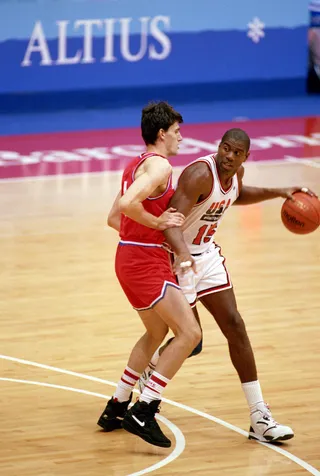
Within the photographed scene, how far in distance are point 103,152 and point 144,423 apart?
30.0 ft

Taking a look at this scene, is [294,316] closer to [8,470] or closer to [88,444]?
[88,444]

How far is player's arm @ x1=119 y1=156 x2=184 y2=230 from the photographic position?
580cm

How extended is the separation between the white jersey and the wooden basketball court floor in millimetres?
A: 1056

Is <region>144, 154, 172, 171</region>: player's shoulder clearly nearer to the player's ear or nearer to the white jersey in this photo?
the player's ear

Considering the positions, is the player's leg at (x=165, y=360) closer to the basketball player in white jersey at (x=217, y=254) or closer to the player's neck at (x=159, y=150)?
the basketball player in white jersey at (x=217, y=254)

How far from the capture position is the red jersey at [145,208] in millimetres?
6055

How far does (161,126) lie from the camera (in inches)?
237

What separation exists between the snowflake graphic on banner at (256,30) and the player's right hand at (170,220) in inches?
489

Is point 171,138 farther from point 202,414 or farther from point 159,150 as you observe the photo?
point 202,414

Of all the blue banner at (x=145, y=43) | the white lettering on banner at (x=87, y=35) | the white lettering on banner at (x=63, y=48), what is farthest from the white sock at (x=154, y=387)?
the white lettering on banner at (x=87, y=35)

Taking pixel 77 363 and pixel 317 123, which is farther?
pixel 317 123

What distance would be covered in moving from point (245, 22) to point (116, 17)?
2211mm

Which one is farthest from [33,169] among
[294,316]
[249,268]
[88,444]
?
[88,444]

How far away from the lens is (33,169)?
13.9 m
